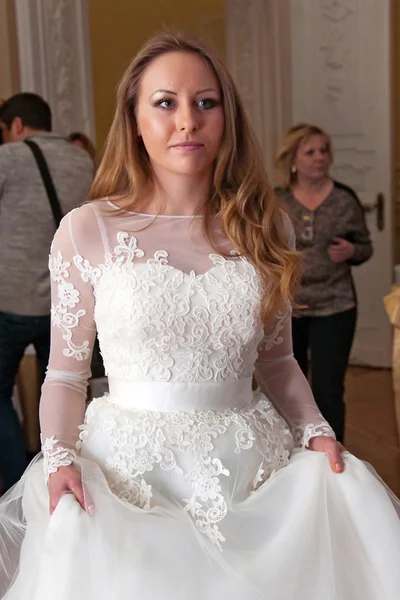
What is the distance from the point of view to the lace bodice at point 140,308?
1.60 metres

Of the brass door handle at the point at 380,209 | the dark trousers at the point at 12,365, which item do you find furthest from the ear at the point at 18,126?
the brass door handle at the point at 380,209

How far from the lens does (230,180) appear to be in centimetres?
178

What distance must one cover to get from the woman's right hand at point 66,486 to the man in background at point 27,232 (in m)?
1.73

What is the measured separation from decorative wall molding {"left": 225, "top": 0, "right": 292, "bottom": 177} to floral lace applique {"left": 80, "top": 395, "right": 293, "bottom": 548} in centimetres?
439


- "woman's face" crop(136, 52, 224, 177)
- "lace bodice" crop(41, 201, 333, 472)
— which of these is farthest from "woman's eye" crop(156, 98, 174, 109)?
"lace bodice" crop(41, 201, 333, 472)

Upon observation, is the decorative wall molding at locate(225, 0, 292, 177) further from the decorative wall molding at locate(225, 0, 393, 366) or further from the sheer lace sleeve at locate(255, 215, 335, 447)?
the sheer lace sleeve at locate(255, 215, 335, 447)

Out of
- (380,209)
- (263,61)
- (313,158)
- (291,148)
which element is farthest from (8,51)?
(380,209)

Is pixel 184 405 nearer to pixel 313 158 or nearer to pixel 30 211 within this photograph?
pixel 30 211

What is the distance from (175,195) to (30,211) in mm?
1509

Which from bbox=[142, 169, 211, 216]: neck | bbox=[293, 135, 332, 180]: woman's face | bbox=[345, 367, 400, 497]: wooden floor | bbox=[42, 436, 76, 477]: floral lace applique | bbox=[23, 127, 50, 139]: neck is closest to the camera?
bbox=[42, 436, 76, 477]: floral lace applique

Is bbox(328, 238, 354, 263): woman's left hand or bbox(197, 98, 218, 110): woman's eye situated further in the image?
bbox(328, 238, 354, 263): woman's left hand

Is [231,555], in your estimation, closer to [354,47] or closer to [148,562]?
[148,562]

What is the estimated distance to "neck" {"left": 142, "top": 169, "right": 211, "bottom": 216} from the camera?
1725mm

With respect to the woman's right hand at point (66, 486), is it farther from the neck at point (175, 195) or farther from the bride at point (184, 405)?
the neck at point (175, 195)
